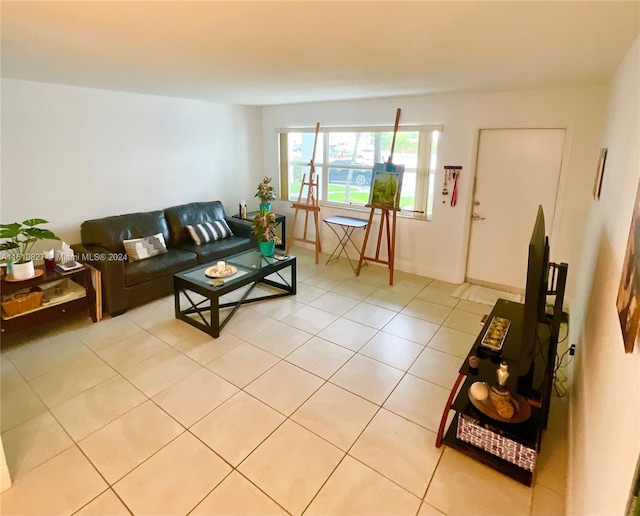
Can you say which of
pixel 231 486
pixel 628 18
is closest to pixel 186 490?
pixel 231 486

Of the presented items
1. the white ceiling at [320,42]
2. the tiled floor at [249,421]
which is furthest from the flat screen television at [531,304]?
the white ceiling at [320,42]

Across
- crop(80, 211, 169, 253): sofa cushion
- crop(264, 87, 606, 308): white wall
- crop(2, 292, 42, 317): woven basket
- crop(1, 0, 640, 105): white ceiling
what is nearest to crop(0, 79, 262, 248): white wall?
crop(80, 211, 169, 253): sofa cushion

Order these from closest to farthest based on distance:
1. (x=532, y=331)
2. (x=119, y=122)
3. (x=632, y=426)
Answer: (x=632, y=426) → (x=532, y=331) → (x=119, y=122)

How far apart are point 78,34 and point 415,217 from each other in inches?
154

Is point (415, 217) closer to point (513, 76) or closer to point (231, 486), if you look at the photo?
point (513, 76)

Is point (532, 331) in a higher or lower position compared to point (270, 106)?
lower

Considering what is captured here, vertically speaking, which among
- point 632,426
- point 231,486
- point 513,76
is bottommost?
point 231,486

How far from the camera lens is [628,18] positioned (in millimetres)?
1722

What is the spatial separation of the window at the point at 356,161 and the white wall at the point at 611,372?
85.8 inches

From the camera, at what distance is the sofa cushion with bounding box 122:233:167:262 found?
3.99 metres

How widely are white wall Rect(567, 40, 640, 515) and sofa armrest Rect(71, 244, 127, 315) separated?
3.74m

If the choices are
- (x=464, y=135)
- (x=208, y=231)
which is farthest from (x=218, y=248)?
(x=464, y=135)

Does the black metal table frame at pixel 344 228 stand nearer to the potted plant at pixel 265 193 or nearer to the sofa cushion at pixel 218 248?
the potted plant at pixel 265 193

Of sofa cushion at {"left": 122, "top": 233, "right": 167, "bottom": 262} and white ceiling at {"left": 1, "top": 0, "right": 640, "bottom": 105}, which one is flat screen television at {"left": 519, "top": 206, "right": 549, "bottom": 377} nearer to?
white ceiling at {"left": 1, "top": 0, "right": 640, "bottom": 105}
